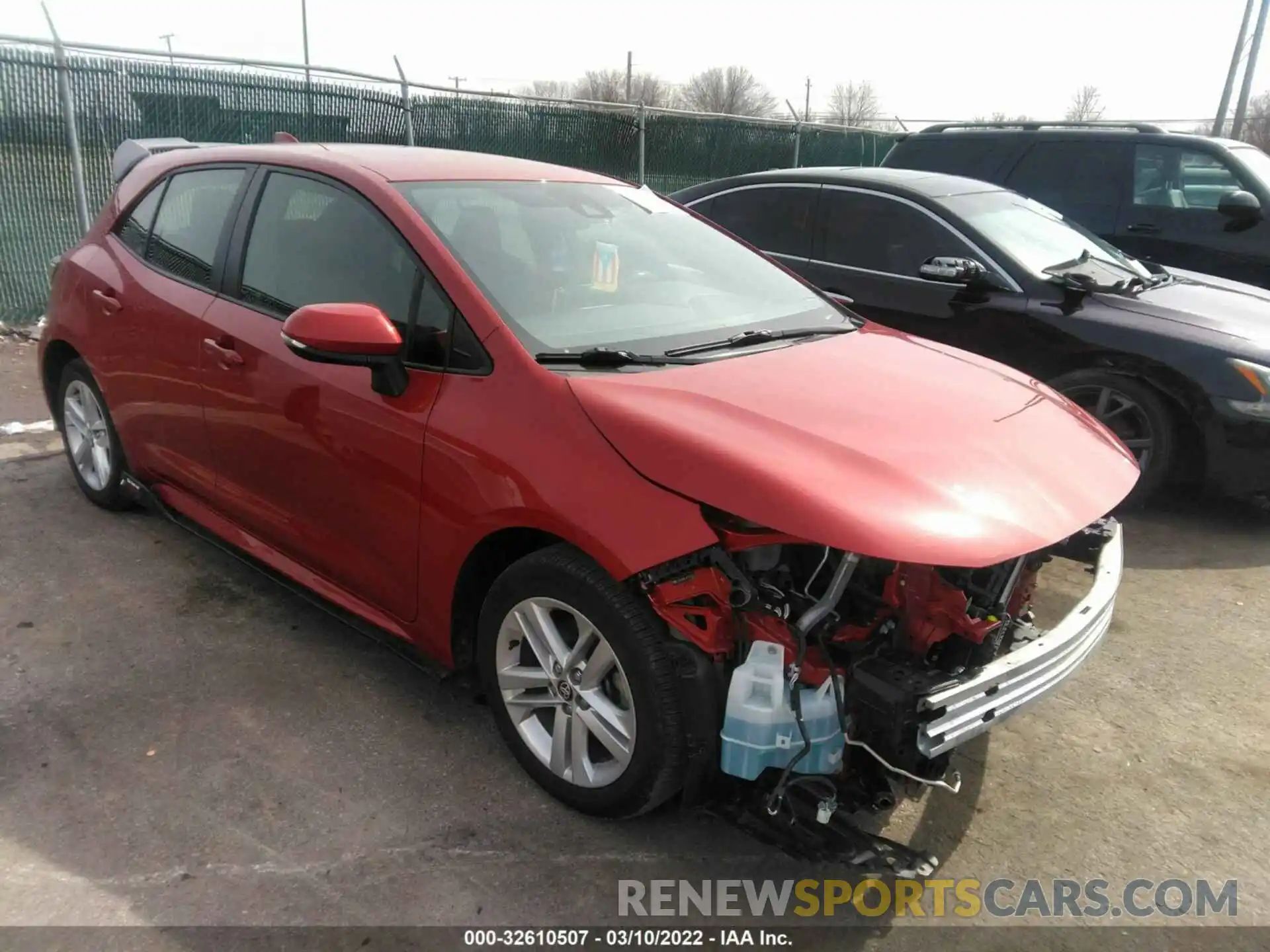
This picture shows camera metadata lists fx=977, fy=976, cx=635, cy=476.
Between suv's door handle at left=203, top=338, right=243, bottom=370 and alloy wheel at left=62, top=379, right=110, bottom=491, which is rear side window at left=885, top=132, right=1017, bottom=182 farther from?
alloy wheel at left=62, top=379, right=110, bottom=491

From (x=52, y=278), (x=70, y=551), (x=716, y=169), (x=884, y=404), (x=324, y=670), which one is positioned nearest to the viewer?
(x=884, y=404)

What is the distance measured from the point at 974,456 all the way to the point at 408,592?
1.66 m

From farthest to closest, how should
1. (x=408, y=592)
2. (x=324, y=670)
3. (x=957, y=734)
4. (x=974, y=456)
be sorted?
(x=324, y=670) → (x=408, y=592) → (x=974, y=456) → (x=957, y=734)

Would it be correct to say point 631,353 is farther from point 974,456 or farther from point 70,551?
point 70,551

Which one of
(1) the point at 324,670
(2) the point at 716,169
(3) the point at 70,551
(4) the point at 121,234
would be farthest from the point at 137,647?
(2) the point at 716,169

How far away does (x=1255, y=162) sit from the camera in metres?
7.30

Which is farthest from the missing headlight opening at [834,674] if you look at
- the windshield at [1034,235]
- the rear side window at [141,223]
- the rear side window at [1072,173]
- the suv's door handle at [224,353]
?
the rear side window at [1072,173]

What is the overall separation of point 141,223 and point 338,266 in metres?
1.56

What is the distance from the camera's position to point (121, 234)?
425cm

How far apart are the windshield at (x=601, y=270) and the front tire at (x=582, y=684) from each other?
0.70 meters

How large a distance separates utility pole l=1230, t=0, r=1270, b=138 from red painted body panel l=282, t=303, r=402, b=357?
85.3ft

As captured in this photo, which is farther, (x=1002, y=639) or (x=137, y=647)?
(x=137, y=647)

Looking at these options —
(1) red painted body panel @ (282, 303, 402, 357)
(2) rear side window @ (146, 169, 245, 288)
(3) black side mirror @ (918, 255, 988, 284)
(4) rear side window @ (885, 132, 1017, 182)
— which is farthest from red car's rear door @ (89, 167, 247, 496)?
(4) rear side window @ (885, 132, 1017, 182)

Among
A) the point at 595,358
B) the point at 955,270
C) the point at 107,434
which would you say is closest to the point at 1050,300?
the point at 955,270
